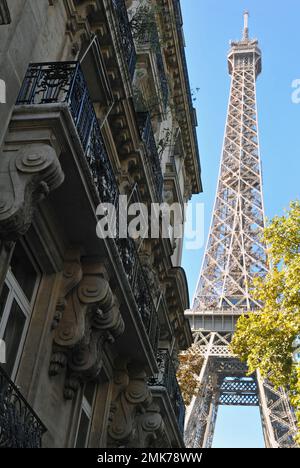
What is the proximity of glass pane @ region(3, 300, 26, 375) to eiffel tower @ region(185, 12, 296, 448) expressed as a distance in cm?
3519

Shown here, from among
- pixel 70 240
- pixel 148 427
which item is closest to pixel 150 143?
pixel 70 240

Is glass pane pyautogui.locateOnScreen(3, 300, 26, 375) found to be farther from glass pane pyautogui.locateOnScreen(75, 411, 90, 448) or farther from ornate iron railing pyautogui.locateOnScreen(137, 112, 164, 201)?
ornate iron railing pyautogui.locateOnScreen(137, 112, 164, 201)

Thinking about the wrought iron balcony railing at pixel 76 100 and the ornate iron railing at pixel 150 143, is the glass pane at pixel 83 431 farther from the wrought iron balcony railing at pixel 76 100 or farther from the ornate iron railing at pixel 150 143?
the ornate iron railing at pixel 150 143

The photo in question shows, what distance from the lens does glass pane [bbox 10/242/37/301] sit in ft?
29.8

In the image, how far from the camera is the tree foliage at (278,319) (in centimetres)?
1805

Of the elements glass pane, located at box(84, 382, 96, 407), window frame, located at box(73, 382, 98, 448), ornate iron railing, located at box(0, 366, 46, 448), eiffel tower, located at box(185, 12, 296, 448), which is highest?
eiffel tower, located at box(185, 12, 296, 448)

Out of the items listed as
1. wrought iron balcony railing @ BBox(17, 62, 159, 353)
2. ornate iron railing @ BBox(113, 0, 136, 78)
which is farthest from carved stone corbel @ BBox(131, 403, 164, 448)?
ornate iron railing @ BBox(113, 0, 136, 78)

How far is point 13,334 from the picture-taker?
28.7 feet

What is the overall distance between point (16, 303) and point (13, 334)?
1.44ft

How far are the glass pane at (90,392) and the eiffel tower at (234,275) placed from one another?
104 feet

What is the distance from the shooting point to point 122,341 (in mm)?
11914

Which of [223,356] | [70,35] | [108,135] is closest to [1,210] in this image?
[70,35]

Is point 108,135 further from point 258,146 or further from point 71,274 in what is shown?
point 258,146

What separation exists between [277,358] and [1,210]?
517 inches
